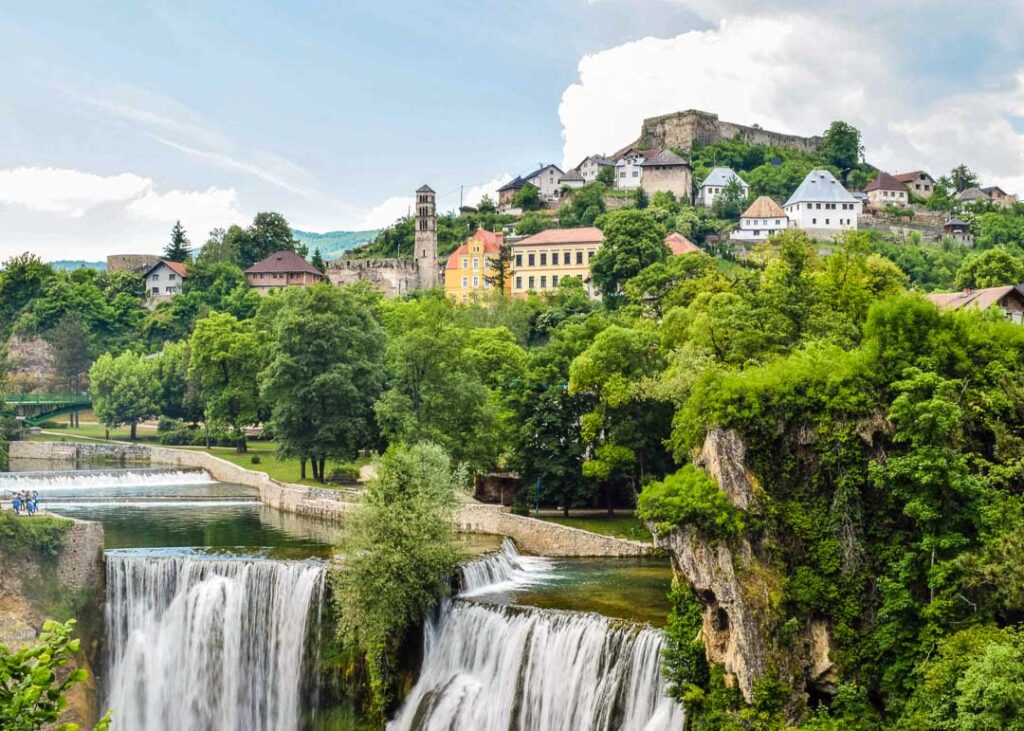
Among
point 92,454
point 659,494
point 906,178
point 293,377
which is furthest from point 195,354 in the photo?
point 906,178

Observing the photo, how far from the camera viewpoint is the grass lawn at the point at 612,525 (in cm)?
4425

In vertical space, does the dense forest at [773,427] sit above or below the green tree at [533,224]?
below

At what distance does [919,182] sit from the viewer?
5669 inches

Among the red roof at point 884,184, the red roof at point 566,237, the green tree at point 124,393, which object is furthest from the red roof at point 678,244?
the red roof at point 884,184

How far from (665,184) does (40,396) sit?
248 ft

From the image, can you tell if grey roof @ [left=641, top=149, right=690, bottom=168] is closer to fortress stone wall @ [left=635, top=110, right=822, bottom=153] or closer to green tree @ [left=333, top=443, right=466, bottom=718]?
fortress stone wall @ [left=635, top=110, right=822, bottom=153]

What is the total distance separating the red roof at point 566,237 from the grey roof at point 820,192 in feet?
84.1

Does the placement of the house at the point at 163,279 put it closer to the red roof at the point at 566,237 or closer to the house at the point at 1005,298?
the red roof at the point at 566,237

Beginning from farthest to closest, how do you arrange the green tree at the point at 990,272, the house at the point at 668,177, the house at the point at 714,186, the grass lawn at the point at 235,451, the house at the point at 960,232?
the house at the point at 668,177
the house at the point at 714,186
the house at the point at 960,232
the green tree at the point at 990,272
the grass lawn at the point at 235,451

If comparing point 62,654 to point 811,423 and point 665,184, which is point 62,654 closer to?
point 811,423

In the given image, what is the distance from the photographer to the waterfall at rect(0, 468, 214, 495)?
61156 millimetres

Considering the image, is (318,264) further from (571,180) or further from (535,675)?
(535,675)

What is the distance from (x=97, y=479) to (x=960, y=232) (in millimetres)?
91626

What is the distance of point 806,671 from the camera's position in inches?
1040
